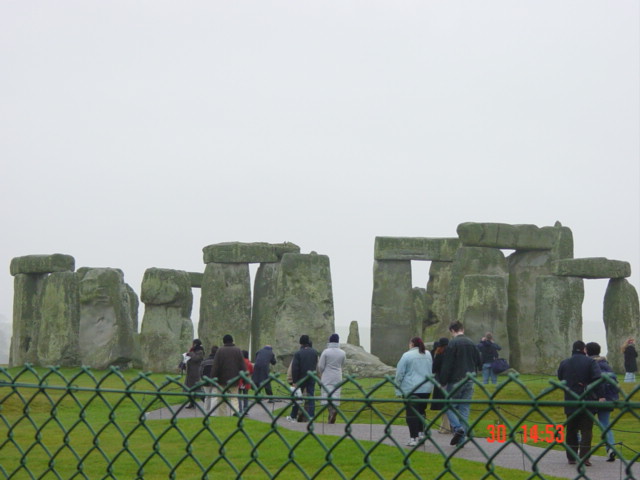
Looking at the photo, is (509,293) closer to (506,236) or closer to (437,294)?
(506,236)

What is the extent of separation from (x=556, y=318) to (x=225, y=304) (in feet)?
31.4

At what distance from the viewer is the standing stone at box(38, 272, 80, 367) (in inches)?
1172

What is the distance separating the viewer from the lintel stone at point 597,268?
2677 centimetres

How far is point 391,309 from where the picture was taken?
31.6m

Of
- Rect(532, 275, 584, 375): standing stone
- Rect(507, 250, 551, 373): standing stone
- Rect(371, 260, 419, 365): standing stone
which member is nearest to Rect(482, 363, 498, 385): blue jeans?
Rect(532, 275, 584, 375): standing stone

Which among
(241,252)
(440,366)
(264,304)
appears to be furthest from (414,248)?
(440,366)

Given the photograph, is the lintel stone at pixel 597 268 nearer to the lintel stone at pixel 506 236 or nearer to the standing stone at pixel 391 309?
the lintel stone at pixel 506 236

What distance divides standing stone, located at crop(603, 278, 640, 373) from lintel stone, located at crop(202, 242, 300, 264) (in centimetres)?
991

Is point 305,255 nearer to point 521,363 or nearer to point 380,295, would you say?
point 380,295

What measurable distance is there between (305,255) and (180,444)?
619 inches

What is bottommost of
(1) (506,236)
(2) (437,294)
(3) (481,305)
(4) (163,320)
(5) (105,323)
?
(5) (105,323)

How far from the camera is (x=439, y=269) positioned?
34.4 meters

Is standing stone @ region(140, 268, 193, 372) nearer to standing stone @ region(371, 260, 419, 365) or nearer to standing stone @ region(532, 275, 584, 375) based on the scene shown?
standing stone @ region(371, 260, 419, 365)

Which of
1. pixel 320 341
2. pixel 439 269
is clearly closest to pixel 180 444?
pixel 320 341
